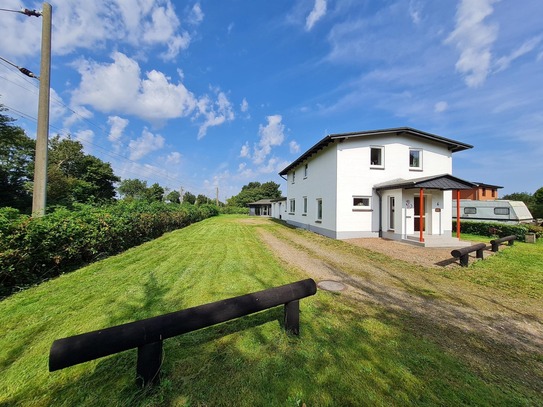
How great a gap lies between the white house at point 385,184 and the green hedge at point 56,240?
10.3 meters

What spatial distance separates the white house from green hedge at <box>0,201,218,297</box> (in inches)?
405

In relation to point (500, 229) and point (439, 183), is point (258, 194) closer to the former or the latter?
point (500, 229)

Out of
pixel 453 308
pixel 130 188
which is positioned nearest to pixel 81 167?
pixel 130 188

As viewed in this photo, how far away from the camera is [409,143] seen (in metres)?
13.3

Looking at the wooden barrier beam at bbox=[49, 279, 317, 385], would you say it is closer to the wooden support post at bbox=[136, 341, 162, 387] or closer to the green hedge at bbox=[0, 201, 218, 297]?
the wooden support post at bbox=[136, 341, 162, 387]

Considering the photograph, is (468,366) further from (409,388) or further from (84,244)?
(84,244)

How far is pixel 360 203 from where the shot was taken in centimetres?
1289

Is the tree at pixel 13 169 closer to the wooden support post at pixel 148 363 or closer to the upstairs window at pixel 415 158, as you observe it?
the wooden support post at pixel 148 363

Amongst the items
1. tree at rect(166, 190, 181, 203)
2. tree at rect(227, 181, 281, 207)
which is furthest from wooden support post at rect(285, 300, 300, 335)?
tree at rect(227, 181, 281, 207)

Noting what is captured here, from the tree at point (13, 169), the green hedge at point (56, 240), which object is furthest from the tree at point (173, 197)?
the green hedge at point (56, 240)

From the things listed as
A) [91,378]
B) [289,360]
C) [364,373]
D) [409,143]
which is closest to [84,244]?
[91,378]

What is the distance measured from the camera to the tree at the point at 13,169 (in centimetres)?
1764

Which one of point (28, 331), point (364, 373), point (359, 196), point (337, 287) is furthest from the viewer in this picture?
point (359, 196)

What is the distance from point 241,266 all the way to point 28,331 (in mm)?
4185
